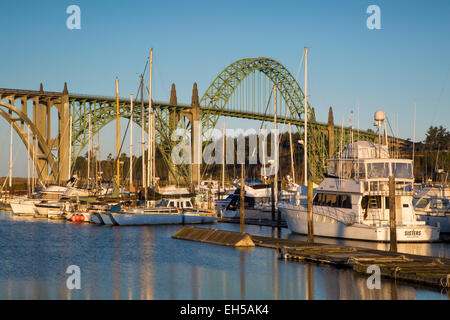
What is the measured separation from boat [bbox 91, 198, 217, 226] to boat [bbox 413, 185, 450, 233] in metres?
17.3

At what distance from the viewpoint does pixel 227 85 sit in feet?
342

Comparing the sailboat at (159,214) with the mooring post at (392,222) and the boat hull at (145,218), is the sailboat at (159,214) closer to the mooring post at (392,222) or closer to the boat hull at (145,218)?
the boat hull at (145,218)

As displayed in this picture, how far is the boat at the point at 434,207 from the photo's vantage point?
142ft

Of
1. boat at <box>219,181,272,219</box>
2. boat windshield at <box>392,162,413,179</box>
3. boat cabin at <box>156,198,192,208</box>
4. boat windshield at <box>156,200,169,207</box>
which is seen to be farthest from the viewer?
boat at <box>219,181,272,219</box>

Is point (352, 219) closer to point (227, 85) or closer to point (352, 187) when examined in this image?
point (352, 187)

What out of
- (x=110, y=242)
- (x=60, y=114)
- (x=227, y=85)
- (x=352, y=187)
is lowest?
(x=110, y=242)

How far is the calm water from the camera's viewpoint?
23.9m

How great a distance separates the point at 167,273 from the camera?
28.6 meters

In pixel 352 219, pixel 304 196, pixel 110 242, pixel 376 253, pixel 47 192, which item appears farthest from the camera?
pixel 47 192

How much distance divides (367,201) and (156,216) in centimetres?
1942

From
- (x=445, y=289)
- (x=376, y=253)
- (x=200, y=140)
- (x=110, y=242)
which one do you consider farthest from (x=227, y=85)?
(x=445, y=289)
